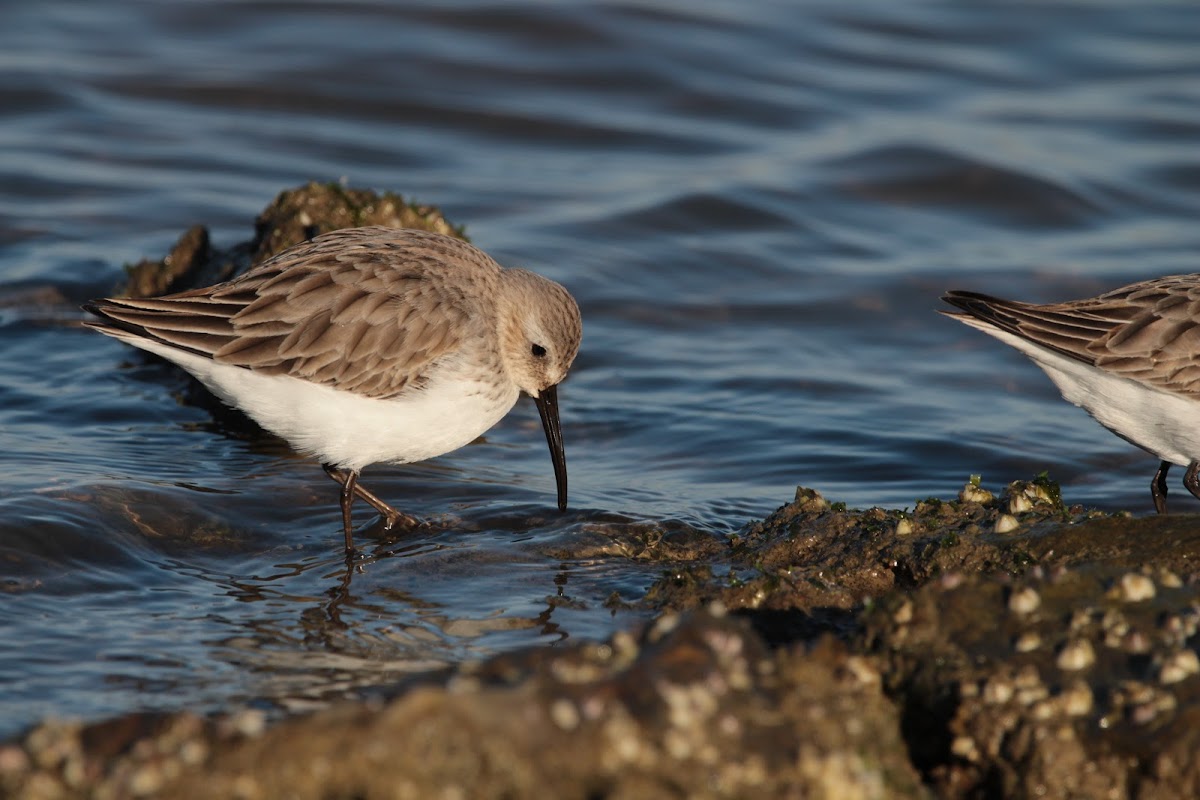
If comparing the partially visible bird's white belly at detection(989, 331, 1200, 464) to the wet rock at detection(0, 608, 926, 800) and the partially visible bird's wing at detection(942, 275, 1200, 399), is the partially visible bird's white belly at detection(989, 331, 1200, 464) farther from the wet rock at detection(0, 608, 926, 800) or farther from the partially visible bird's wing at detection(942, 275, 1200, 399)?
the wet rock at detection(0, 608, 926, 800)

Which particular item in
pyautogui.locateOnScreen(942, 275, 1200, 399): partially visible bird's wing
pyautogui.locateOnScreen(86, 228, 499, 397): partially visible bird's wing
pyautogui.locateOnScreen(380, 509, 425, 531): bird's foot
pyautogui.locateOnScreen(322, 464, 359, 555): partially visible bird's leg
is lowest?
pyautogui.locateOnScreen(380, 509, 425, 531): bird's foot

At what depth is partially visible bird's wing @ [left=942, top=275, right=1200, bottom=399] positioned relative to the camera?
7941 millimetres

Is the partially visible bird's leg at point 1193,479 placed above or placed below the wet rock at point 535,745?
above

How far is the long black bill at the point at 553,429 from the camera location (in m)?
8.34

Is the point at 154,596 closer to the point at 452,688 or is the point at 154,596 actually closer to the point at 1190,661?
the point at 452,688

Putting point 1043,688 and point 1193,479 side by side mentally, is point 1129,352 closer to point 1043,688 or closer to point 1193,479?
point 1193,479

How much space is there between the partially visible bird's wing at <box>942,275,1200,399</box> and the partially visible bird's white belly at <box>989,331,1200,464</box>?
0.22 feet

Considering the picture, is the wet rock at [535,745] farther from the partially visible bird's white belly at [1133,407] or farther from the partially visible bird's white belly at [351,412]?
the partially visible bird's white belly at [1133,407]

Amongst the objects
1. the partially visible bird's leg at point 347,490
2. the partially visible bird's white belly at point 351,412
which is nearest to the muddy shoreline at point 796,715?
the partially visible bird's leg at point 347,490

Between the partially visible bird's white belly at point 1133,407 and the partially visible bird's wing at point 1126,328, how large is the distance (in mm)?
68

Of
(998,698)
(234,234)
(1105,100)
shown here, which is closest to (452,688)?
(998,698)

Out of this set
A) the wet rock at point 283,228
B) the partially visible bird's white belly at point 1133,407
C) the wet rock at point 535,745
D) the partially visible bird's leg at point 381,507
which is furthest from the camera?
the wet rock at point 283,228

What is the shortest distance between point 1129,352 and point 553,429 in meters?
3.40

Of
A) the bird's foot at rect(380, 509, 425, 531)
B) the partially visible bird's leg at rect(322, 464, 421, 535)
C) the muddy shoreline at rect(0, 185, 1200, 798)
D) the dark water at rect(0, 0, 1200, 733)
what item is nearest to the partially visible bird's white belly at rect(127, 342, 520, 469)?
the partially visible bird's leg at rect(322, 464, 421, 535)
